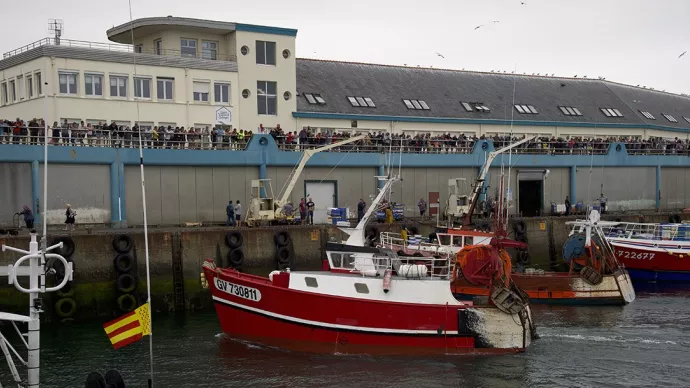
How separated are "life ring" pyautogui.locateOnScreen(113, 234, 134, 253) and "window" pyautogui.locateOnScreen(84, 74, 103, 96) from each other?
11141 millimetres

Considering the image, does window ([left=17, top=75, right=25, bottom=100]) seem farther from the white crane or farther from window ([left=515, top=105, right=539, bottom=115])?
window ([left=515, top=105, right=539, bottom=115])

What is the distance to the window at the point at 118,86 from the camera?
39594 mm

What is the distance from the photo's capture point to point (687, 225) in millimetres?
41812

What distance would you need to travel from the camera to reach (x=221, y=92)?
141 feet

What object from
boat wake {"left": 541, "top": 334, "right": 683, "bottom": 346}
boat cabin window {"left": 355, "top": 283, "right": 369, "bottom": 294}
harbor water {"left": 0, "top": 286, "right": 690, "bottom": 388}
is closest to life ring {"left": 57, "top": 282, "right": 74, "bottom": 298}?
harbor water {"left": 0, "top": 286, "right": 690, "bottom": 388}

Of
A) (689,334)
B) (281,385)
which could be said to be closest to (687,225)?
(689,334)

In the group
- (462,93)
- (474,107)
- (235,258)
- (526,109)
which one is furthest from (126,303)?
(526,109)

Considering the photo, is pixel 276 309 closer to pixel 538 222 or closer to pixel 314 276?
pixel 314 276

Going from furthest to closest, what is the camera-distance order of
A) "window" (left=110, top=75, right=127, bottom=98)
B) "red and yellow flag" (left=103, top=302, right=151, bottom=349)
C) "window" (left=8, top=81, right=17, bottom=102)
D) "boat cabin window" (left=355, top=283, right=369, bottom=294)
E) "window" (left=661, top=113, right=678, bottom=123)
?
1. "window" (left=661, top=113, right=678, bottom=123)
2. "window" (left=8, top=81, right=17, bottom=102)
3. "window" (left=110, top=75, right=127, bottom=98)
4. "boat cabin window" (left=355, top=283, right=369, bottom=294)
5. "red and yellow flag" (left=103, top=302, right=151, bottom=349)

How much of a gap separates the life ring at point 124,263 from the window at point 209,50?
1608 centimetres

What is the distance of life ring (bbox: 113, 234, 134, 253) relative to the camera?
30156 millimetres

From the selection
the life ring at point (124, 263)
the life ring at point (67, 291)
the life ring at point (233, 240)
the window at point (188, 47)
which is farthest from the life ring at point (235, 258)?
the window at point (188, 47)

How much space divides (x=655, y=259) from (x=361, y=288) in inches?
839

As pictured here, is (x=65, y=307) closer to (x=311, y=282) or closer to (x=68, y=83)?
Answer: (x=311, y=282)
